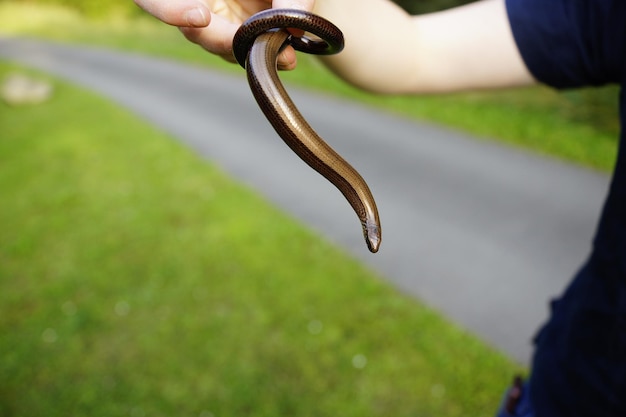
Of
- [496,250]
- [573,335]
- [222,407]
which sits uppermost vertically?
[573,335]

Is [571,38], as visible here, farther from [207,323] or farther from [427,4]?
[427,4]

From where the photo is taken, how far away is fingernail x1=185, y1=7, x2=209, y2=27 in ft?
3.02

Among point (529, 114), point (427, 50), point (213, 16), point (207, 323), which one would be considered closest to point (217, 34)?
point (213, 16)

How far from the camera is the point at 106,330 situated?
4309 millimetres

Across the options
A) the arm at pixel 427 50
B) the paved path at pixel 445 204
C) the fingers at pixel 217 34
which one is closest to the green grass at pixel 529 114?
the paved path at pixel 445 204

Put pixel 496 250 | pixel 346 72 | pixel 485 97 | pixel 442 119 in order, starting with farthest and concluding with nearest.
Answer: pixel 485 97 < pixel 442 119 < pixel 496 250 < pixel 346 72

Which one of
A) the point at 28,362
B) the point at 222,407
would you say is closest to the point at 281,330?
the point at 222,407

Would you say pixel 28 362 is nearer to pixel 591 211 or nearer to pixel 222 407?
pixel 222 407

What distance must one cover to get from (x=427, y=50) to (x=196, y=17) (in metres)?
0.78

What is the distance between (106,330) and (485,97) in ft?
24.7

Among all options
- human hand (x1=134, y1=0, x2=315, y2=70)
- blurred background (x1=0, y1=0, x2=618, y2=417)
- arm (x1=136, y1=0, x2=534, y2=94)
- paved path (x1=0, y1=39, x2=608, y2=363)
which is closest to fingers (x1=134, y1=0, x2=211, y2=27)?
human hand (x1=134, y1=0, x2=315, y2=70)

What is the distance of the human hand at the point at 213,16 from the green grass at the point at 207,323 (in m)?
2.94

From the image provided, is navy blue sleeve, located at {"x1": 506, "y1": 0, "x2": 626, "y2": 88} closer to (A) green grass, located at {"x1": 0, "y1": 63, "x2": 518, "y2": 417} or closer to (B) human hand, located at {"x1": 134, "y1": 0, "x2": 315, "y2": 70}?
(B) human hand, located at {"x1": 134, "y1": 0, "x2": 315, "y2": 70}

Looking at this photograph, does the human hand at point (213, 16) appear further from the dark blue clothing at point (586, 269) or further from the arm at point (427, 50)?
the dark blue clothing at point (586, 269)
